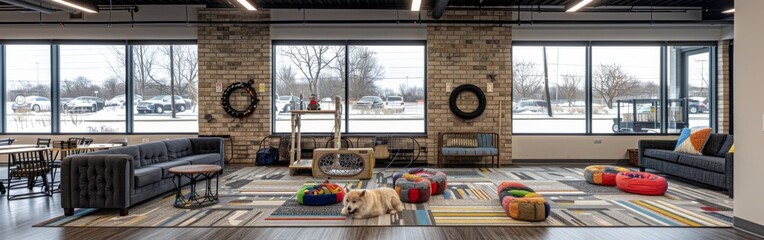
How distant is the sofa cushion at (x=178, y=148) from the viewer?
6.64 metres

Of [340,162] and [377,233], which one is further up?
[340,162]

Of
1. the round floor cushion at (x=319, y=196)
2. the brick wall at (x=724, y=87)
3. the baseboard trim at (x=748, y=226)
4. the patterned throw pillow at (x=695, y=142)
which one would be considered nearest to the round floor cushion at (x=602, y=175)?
the patterned throw pillow at (x=695, y=142)

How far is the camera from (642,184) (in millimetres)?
5574

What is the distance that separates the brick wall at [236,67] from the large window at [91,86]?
197 cm

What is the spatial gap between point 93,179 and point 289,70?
5.10 meters

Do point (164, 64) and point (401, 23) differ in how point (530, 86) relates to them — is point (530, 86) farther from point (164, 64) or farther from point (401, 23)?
point (164, 64)

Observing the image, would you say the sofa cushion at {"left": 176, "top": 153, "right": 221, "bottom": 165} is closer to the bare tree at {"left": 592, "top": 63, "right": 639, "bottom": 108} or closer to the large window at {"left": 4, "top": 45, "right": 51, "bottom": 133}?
the large window at {"left": 4, "top": 45, "right": 51, "bottom": 133}

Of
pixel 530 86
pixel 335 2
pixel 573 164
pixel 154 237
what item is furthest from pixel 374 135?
pixel 154 237

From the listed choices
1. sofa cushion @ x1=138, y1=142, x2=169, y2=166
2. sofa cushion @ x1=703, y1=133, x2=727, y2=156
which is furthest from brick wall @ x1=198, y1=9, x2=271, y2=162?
sofa cushion @ x1=703, y1=133, x2=727, y2=156

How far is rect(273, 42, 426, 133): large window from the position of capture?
362 inches

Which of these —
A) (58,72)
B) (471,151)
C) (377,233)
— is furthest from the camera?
(58,72)

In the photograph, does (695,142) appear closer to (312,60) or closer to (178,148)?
(312,60)

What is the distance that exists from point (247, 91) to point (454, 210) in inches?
228

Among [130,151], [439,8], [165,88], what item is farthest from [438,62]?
[165,88]
